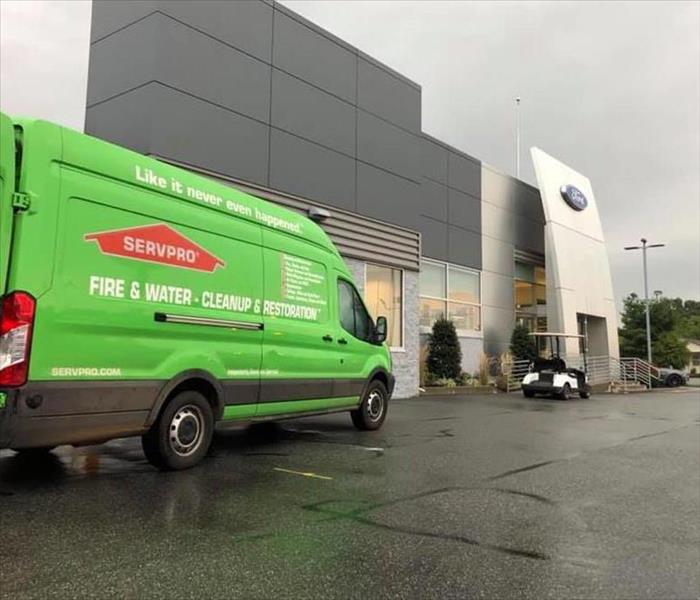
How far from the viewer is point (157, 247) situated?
5961 millimetres

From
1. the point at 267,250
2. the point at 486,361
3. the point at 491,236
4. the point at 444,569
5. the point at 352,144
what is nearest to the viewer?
the point at 444,569

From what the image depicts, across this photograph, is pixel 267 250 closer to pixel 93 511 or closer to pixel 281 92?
pixel 93 511

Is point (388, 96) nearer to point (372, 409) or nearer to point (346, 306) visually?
point (346, 306)

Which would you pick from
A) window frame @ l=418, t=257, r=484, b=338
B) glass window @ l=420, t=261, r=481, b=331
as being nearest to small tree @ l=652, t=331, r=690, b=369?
window frame @ l=418, t=257, r=484, b=338

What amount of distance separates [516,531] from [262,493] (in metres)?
2.16

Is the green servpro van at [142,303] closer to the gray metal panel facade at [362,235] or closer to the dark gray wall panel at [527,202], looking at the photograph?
the gray metal panel facade at [362,235]

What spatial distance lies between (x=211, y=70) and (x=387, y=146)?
250 inches

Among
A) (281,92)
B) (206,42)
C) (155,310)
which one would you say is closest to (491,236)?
(281,92)

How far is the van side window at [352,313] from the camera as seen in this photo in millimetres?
9052

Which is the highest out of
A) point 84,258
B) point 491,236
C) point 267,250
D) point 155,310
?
point 491,236

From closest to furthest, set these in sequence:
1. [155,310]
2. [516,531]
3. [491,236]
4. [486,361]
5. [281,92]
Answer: [516,531] → [155,310] → [281,92] → [486,361] → [491,236]

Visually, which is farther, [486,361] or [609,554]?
[486,361]

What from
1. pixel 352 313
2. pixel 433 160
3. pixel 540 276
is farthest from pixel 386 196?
pixel 540 276

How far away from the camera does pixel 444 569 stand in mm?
3754
